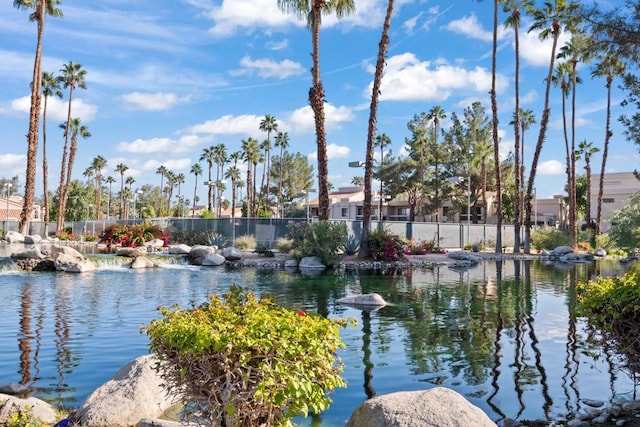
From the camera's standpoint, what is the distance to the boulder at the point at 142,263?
26280mm

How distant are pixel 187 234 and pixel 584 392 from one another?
36271 mm

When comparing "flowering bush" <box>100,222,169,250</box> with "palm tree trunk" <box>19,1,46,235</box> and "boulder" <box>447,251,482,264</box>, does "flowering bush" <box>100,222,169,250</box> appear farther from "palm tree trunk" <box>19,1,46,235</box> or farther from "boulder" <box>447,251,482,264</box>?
"boulder" <box>447,251,482,264</box>

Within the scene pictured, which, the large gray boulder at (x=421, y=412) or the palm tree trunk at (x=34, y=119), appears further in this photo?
the palm tree trunk at (x=34, y=119)

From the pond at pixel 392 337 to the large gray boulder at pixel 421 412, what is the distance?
1368 mm

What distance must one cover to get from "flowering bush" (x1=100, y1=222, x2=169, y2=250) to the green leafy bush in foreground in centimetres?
3570

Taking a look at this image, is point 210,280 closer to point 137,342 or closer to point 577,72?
point 137,342

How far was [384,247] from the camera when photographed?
1166 inches

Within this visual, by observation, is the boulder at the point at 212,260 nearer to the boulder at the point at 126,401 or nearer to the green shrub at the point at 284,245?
the green shrub at the point at 284,245

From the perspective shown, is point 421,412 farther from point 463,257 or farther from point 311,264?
point 463,257

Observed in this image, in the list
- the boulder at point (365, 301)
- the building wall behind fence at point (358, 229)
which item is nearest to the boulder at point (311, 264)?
the building wall behind fence at point (358, 229)

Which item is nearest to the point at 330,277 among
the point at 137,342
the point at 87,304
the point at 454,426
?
the point at 87,304

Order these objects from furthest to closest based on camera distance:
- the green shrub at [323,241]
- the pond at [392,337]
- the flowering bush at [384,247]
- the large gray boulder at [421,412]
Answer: the flowering bush at [384,247], the green shrub at [323,241], the pond at [392,337], the large gray boulder at [421,412]

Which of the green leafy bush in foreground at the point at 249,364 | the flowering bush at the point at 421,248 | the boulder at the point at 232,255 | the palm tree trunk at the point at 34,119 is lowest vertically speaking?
the boulder at the point at 232,255

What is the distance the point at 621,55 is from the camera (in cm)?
1068
